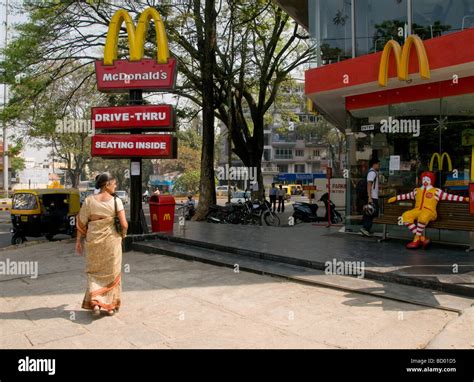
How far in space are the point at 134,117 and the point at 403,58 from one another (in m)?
6.48

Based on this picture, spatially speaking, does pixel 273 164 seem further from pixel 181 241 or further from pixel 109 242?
pixel 109 242

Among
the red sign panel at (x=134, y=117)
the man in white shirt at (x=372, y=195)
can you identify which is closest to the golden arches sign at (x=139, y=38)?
the red sign panel at (x=134, y=117)

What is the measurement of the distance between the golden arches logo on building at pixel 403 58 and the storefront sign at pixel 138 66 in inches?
197

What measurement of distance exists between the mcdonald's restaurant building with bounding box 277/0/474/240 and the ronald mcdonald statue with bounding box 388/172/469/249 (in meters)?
0.70

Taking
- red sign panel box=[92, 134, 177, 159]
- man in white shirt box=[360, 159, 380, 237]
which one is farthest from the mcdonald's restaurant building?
red sign panel box=[92, 134, 177, 159]

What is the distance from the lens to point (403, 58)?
29.9 ft

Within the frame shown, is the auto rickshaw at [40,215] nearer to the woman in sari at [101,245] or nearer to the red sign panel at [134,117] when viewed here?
the red sign panel at [134,117]

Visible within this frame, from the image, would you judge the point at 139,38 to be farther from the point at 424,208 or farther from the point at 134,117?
the point at 424,208

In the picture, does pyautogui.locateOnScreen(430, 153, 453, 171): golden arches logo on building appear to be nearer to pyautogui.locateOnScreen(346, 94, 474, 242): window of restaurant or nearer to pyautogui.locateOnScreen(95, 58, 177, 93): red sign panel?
pyautogui.locateOnScreen(346, 94, 474, 242): window of restaurant

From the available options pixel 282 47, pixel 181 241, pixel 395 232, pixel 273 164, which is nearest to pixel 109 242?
pixel 181 241

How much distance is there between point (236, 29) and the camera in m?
18.8

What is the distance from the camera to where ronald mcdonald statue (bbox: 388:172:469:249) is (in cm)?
838

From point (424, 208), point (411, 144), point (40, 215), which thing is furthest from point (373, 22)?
point (40, 215)
